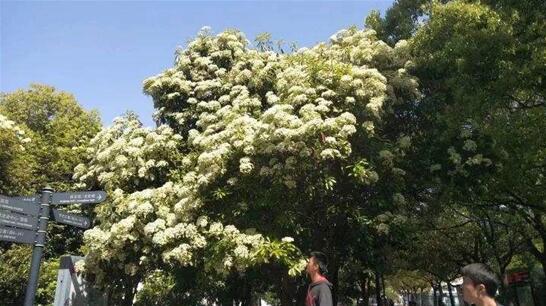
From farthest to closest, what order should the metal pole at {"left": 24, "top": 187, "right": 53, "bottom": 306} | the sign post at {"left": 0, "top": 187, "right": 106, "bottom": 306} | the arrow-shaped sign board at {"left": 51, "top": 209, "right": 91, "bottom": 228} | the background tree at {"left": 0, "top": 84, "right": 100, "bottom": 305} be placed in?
the background tree at {"left": 0, "top": 84, "right": 100, "bottom": 305}, the arrow-shaped sign board at {"left": 51, "top": 209, "right": 91, "bottom": 228}, the metal pole at {"left": 24, "top": 187, "right": 53, "bottom": 306}, the sign post at {"left": 0, "top": 187, "right": 106, "bottom": 306}

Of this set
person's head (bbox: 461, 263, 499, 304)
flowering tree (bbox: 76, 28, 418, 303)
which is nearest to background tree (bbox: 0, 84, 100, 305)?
flowering tree (bbox: 76, 28, 418, 303)

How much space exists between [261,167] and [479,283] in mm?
8841

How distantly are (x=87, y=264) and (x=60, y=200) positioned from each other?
7.99m

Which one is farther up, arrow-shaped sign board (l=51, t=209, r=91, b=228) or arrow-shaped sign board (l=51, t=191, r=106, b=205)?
arrow-shaped sign board (l=51, t=191, r=106, b=205)

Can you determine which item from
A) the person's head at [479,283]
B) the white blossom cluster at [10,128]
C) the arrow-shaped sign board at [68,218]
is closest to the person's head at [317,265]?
the person's head at [479,283]

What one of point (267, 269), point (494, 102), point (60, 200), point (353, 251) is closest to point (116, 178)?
point (267, 269)

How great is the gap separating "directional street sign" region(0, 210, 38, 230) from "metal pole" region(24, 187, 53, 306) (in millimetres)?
91

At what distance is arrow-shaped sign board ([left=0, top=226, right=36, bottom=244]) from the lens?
6.50m

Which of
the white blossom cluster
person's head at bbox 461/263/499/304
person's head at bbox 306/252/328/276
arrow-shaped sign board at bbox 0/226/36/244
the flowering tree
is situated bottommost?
person's head at bbox 461/263/499/304

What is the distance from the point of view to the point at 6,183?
22.6 m

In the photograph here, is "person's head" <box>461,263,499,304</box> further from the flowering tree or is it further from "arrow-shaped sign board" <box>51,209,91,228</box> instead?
the flowering tree

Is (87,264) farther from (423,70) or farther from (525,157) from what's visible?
(525,157)

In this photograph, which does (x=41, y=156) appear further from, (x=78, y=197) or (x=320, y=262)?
(x=320, y=262)

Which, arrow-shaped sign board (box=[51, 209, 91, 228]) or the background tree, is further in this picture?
the background tree
